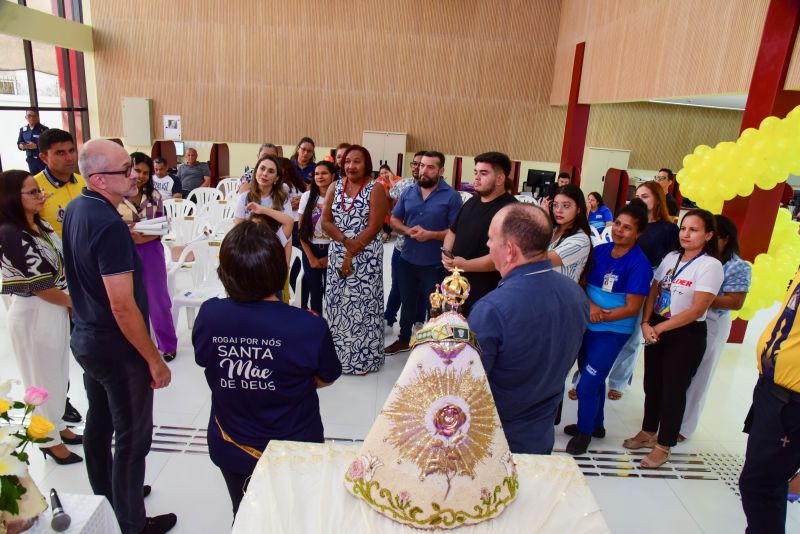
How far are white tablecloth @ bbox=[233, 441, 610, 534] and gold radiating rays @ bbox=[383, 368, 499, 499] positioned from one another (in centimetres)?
15

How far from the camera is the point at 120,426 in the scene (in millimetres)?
1948

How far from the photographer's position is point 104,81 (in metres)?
11.3

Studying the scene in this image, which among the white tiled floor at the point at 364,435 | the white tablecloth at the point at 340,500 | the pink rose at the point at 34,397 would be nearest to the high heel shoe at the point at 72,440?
the white tiled floor at the point at 364,435

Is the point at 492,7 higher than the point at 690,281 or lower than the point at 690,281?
higher

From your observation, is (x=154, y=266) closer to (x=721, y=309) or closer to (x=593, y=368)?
(x=593, y=368)

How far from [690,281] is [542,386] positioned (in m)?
1.50

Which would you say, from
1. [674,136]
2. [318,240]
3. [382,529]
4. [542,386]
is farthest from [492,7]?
[382,529]

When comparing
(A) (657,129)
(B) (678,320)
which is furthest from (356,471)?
(A) (657,129)

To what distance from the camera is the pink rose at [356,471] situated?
1.20 m

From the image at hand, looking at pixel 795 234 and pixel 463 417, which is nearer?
pixel 463 417

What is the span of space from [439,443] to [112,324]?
1.31 meters

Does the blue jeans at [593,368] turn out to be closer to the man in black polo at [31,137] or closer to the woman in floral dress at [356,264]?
the woman in floral dress at [356,264]

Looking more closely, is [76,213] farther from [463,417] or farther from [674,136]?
[674,136]

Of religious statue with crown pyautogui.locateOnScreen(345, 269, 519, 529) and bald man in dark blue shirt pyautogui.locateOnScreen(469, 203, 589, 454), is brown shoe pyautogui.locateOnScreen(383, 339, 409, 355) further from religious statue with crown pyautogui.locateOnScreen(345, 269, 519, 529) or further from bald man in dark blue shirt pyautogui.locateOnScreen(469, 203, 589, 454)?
religious statue with crown pyautogui.locateOnScreen(345, 269, 519, 529)
